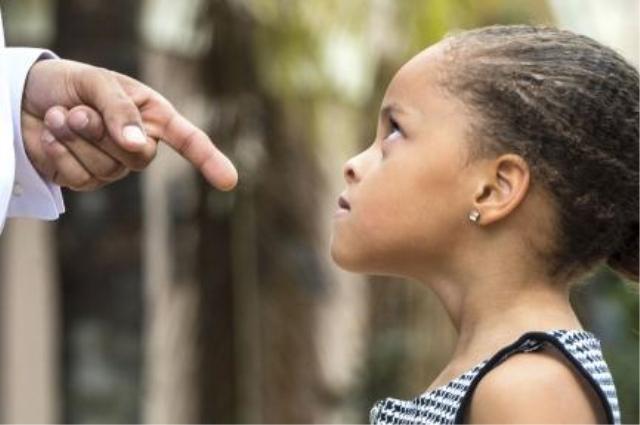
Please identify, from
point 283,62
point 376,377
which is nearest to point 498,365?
point 283,62

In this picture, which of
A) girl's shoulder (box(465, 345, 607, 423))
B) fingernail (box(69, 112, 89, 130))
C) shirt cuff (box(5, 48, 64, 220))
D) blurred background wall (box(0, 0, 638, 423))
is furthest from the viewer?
blurred background wall (box(0, 0, 638, 423))

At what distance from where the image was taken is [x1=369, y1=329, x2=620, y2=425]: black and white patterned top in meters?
2.55

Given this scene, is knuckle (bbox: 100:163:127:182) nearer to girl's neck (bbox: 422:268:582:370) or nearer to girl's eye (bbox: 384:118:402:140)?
girl's eye (bbox: 384:118:402:140)

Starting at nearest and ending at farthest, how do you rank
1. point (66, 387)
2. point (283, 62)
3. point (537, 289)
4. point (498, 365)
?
point (498, 365) < point (537, 289) < point (283, 62) < point (66, 387)

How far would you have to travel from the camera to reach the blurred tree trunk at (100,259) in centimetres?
747

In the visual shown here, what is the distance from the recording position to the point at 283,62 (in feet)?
23.6

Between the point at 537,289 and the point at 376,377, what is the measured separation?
5.98 m

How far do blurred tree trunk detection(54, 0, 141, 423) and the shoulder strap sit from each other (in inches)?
195

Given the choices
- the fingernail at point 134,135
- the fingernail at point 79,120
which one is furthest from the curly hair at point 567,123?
the fingernail at point 79,120

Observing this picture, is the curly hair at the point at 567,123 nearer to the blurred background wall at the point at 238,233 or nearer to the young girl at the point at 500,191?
the young girl at the point at 500,191

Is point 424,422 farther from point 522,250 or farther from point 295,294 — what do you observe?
point 295,294

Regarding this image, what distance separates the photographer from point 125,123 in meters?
2.82

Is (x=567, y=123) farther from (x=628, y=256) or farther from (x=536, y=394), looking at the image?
(x=536, y=394)

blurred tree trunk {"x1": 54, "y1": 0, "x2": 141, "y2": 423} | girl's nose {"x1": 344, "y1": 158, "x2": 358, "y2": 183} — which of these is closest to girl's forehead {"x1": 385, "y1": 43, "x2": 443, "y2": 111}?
girl's nose {"x1": 344, "y1": 158, "x2": 358, "y2": 183}
